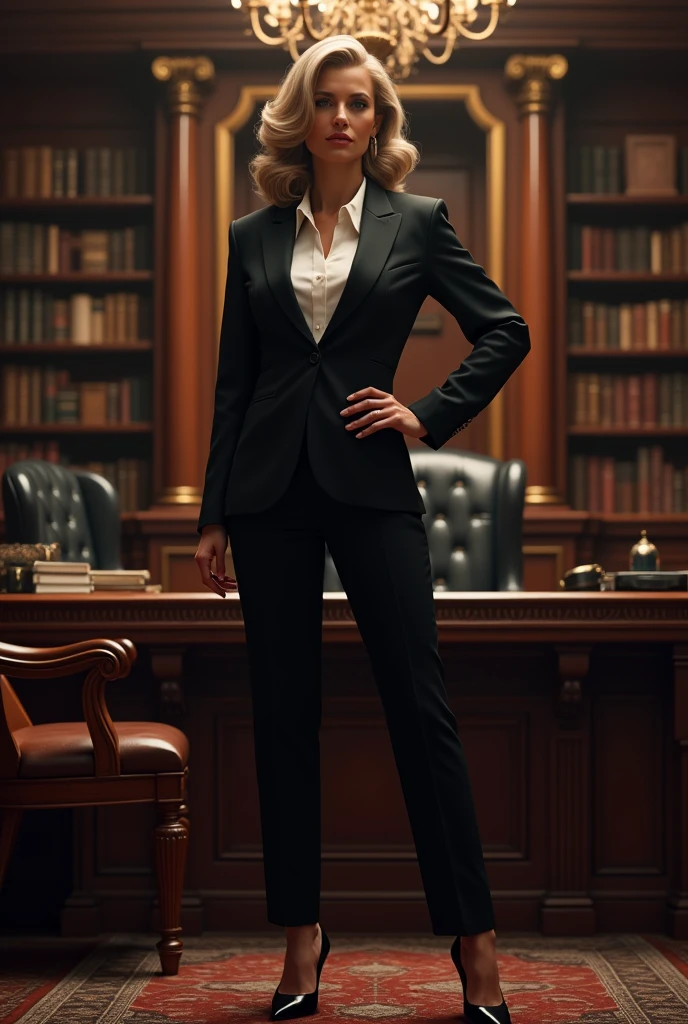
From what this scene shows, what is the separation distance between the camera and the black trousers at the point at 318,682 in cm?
191

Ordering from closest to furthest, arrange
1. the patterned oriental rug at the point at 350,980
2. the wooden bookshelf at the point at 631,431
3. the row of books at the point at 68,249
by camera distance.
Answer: the patterned oriental rug at the point at 350,980 → the wooden bookshelf at the point at 631,431 → the row of books at the point at 68,249

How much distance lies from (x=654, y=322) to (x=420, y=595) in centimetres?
355

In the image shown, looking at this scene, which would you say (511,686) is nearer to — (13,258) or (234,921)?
(234,921)

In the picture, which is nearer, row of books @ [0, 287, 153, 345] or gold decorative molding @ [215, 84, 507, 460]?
gold decorative molding @ [215, 84, 507, 460]

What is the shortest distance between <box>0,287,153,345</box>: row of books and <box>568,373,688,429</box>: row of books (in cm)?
182

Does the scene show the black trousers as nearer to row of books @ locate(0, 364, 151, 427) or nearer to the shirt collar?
the shirt collar

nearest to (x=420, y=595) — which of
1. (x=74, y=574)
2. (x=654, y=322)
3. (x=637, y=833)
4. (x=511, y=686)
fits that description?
(x=511, y=686)

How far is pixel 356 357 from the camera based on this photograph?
1.99 meters

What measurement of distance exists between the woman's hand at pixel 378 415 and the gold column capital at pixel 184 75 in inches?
137

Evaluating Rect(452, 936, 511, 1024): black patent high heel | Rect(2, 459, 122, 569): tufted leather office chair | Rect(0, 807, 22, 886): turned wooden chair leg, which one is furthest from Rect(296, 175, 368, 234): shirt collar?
Rect(2, 459, 122, 569): tufted leather office chair

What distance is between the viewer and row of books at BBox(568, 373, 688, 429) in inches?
206

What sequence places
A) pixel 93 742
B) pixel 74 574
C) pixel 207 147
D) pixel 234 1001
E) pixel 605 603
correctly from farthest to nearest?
pixel 207 147 → pixel 74 574 → pixel 605 603 → pixel 93 742 → pixel 234 1001

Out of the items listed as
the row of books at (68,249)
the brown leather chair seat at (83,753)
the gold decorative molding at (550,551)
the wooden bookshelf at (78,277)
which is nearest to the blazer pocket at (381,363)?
the brown leather chair seat at (83,753)

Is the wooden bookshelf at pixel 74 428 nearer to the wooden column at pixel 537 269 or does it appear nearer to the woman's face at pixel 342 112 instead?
the wooden column at pixel 537 269
